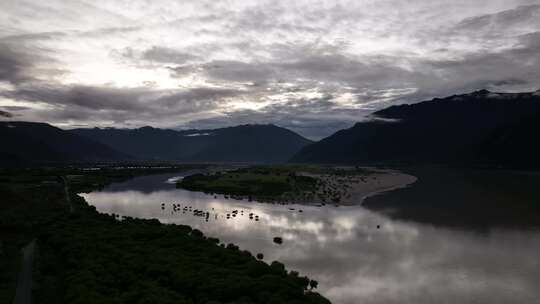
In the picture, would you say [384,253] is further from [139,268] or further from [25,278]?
[25,278]

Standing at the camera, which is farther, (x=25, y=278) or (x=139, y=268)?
(x=139, y=268)

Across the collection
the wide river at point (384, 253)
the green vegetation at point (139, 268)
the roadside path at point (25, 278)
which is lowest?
the wide river at point (384, 253)

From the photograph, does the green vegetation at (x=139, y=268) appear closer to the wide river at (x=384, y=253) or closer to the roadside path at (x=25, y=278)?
the roadside path at (x=25, y=278)

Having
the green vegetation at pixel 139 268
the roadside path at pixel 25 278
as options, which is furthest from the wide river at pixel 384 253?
the roadside path at pixel 25 278

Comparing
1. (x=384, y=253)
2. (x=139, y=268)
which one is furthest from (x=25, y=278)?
(x=384, y=253)

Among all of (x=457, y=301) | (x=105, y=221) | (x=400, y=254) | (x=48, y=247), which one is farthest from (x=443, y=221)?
(x=48, y=247)

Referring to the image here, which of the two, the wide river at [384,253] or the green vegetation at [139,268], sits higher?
the green vegetation at [139,268]
